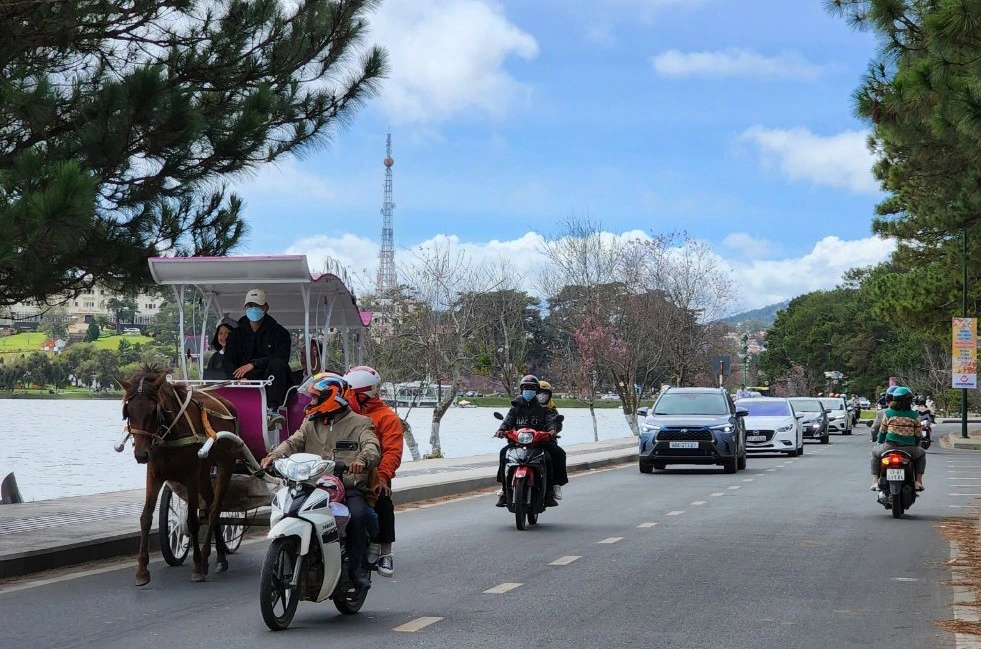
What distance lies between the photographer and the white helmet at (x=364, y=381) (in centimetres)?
933

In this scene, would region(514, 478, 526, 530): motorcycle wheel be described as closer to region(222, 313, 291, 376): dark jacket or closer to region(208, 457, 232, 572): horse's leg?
region(222, 313, 291, 376): dark jacket

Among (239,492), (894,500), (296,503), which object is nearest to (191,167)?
(239,492)

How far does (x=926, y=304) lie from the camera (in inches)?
1847

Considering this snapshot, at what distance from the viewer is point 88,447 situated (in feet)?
192

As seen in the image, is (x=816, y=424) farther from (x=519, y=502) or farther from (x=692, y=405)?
(x=519, y=502)

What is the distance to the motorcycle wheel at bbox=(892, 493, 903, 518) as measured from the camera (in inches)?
652

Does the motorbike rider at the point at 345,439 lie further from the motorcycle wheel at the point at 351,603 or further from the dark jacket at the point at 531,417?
the dark jacket at the point at 531,417

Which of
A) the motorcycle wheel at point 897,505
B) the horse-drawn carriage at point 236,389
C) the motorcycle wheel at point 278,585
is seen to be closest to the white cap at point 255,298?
the horse-drawn carriage at point 236,389

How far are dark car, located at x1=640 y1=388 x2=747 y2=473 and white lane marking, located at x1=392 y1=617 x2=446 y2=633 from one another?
18019mm

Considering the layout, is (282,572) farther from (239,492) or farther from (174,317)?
(174,317)

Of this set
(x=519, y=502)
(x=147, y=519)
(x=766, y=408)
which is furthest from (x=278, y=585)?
(x=766, y=408)

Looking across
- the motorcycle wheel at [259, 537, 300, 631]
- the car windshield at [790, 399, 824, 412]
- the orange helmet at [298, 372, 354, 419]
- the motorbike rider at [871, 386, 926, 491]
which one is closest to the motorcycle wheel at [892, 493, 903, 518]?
the motorbike rider at [871, 386, 926, 491]

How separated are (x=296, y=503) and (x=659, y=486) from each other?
51.5 ft

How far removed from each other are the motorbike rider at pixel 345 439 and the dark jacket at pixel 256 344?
11.9ft
